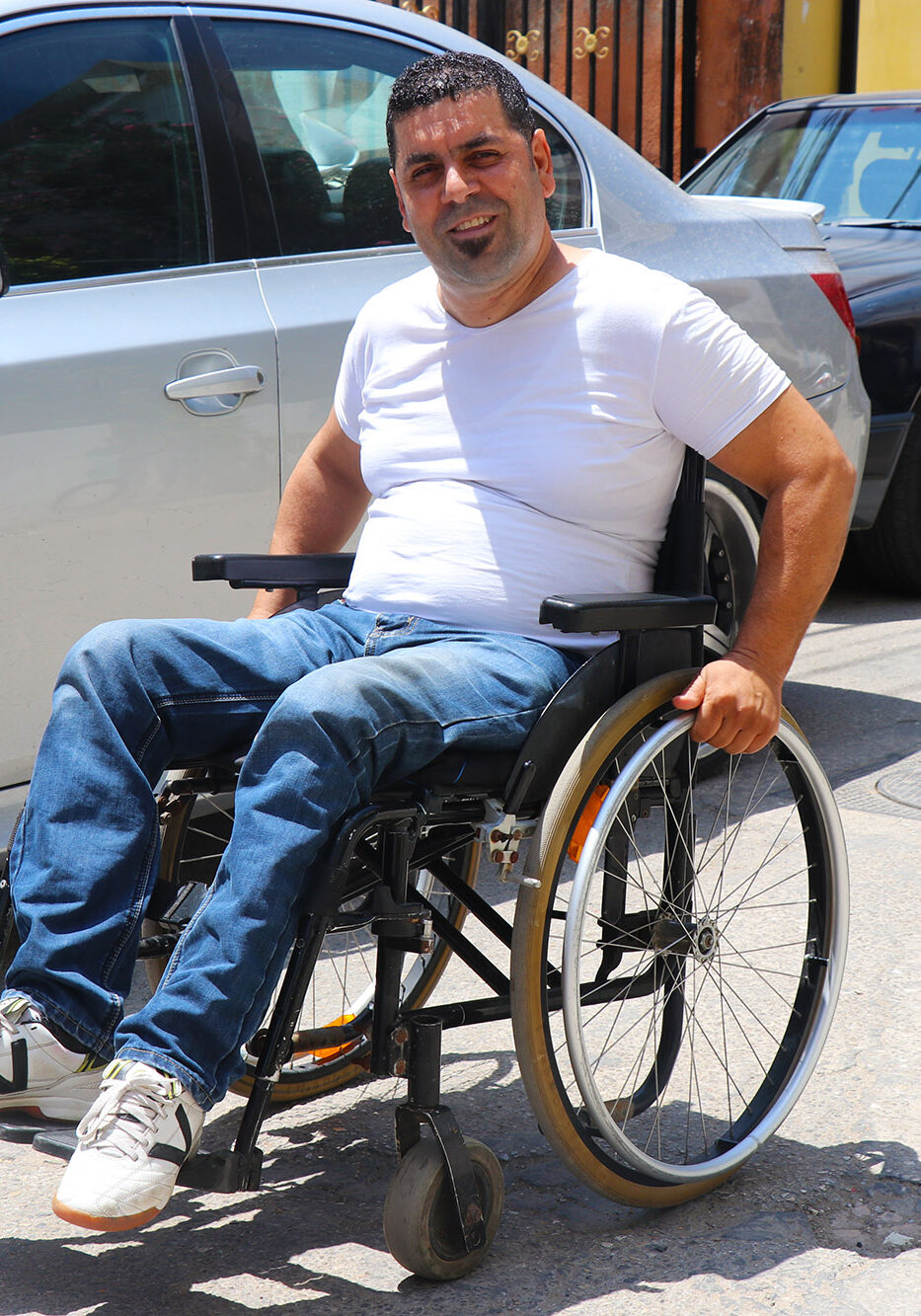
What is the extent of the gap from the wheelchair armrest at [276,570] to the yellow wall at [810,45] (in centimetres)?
796

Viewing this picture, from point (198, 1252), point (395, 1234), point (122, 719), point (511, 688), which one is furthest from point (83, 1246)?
point (511, 688)

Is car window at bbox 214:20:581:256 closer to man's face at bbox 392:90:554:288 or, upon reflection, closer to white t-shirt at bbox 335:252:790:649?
man's face at bbox 392:90:554:288

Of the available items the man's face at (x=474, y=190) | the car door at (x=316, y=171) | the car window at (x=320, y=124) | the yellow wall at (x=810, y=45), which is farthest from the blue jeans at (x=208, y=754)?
the yellow wall at (x=810, y=45)

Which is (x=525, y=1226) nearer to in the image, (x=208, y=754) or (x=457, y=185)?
(x=208, y=754)

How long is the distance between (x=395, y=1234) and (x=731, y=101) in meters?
8.60

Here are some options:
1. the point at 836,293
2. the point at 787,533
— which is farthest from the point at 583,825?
the point at 836,293

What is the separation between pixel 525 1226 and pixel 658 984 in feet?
1.35

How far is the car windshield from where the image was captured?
6613mm

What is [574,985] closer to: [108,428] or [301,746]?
[301,746]

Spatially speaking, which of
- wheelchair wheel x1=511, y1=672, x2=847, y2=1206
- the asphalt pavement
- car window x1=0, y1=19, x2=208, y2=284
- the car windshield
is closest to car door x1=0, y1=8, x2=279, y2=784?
car window x1=0, y1=19, x2=208, y2=284

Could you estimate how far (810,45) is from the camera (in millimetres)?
9977

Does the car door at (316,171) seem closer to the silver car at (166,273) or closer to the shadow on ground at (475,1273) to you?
the silver car at (166,273)

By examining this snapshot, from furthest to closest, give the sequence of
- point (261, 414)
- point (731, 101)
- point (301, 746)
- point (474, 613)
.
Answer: point (731, 101), point (261, 414), point (474, 613), point (301, 746)

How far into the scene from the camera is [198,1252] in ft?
Answer: 7.61
